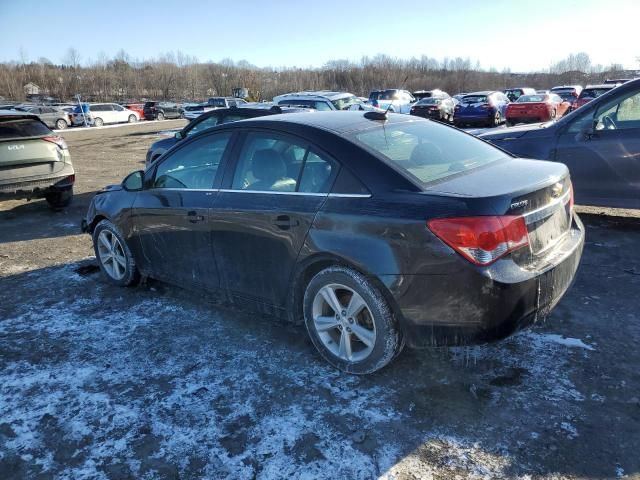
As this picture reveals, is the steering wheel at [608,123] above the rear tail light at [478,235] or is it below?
above

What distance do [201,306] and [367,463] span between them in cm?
234

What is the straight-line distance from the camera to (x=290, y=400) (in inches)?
114

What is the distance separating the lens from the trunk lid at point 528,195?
2615 millimetres

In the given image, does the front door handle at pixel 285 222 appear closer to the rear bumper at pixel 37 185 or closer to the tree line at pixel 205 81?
the rear bumper at pixel 37 185

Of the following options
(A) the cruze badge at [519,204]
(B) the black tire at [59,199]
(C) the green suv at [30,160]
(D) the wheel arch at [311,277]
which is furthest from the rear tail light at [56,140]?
(A) the cruze badge at [519,204]

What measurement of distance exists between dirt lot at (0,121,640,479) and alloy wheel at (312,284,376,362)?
0.18m

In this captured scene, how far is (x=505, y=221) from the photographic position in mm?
2561

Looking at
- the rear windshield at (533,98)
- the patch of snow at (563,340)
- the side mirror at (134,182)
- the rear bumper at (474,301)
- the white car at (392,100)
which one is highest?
the white car at (392,100)

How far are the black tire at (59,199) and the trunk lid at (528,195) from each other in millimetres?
7144

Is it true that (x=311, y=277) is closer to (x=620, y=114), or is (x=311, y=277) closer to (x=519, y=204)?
(x=519, y=204)

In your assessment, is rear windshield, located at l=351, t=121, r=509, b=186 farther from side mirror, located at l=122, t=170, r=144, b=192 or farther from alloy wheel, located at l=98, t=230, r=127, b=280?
alloy wheel, located at l=98, t=230, r=127, b=280

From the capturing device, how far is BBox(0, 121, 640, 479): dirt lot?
2402 millimetres

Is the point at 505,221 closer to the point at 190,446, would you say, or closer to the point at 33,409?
the point at 190,446

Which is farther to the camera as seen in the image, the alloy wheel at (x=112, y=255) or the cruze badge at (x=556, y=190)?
the alloy wheel at (x=112, y=255)
